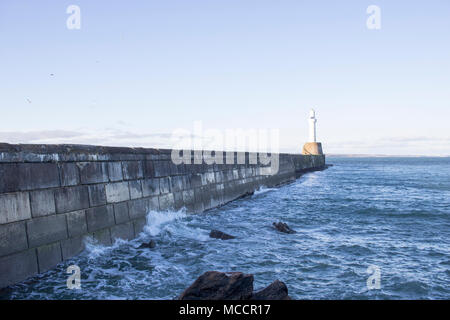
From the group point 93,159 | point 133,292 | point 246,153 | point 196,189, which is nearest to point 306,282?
point 133,292

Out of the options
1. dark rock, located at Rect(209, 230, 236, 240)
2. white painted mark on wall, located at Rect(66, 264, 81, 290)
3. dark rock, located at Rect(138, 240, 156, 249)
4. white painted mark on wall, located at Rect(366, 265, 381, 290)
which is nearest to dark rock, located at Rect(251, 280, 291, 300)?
white painted mark on wall, located at Rect(366, 265, 381, 290)

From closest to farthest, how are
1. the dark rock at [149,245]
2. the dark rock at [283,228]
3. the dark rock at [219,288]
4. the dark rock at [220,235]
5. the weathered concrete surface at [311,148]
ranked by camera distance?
1. the dark rock at [219,288]
2. the dark rock at [149,245]
3. the dark rock at [220,235]
4. the dark rock at [283,228]
5. the weathered concrete surface at [311,148]

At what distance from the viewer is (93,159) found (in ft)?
25.6

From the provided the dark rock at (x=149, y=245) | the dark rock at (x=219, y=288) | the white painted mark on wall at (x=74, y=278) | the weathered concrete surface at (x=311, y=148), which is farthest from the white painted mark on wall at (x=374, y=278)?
the weathered concrete surface at (x=311, y=148)

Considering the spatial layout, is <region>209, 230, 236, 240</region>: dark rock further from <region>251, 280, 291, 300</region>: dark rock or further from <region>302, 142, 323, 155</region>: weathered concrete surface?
<region>302, 142, 323, 155</region>: weathered concrete surface

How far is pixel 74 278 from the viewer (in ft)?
19.5

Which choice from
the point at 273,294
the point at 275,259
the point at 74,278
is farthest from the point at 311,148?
the point at 273,294

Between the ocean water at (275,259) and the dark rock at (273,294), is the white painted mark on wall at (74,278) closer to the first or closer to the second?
the ocean water at (275,259)

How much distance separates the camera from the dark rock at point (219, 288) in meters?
4.50

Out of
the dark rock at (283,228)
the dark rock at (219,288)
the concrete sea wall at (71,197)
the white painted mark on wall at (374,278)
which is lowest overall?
the dark rock at (283,228)

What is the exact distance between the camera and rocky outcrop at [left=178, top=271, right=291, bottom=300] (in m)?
4.51

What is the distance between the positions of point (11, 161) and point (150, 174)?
4.64m

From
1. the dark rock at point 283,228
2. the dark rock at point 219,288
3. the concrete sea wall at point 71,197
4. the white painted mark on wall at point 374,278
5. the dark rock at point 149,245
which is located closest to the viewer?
the dark rock at point 219,288
